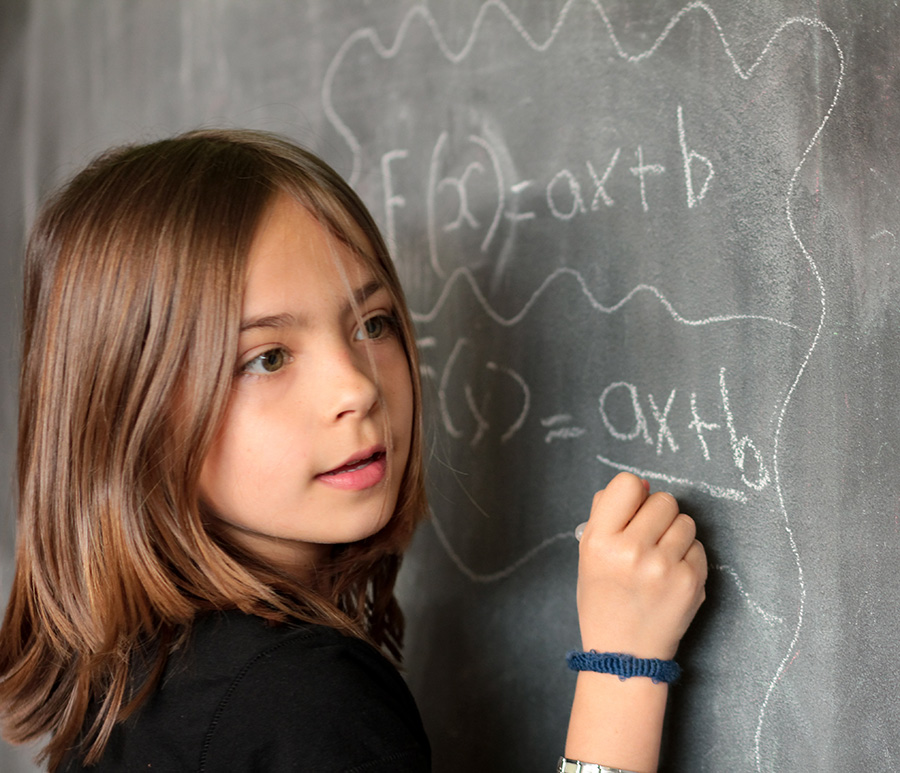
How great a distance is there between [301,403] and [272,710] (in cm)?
23

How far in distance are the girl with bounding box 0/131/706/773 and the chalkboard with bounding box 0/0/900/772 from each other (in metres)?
0.09

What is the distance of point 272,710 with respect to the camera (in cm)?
61

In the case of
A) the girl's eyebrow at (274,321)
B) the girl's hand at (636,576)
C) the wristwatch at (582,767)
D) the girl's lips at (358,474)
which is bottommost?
the wristwatch at (582,767)

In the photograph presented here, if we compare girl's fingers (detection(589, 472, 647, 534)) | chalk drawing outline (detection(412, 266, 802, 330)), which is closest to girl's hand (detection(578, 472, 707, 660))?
girl's fingers (detection(589, 472, 647, 534))

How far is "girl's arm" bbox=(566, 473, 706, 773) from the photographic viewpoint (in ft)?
2.19

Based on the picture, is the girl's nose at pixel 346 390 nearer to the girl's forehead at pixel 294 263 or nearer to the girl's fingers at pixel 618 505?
the girl's forehead at pixel 294 263

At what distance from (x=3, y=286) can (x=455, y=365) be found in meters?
0.91

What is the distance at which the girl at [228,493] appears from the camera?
0.64m

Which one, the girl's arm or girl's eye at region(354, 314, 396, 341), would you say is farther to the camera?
girl's eye at region(354, 314, 396, 341)

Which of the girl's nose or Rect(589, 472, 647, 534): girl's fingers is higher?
the girl's nose

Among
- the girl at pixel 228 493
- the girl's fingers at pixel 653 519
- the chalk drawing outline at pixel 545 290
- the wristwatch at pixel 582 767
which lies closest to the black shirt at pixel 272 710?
the girl at pixel 228 493

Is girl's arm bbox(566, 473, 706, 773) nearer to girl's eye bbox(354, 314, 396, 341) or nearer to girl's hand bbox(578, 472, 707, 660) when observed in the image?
girl's hand bbox(578, 472, 707, 660)

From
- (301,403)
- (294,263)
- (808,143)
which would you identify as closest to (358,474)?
(301,403)

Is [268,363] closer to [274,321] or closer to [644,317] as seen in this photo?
[274,321]
